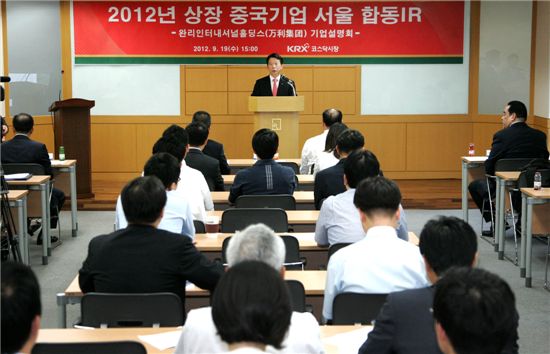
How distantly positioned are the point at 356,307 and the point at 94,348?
1213mm

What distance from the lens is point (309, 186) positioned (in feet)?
27.5

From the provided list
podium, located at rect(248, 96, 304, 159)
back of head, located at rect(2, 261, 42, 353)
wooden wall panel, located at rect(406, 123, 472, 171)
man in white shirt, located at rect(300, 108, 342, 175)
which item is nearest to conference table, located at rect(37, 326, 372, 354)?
back of head, located at rect(2, 261, 42, 353)

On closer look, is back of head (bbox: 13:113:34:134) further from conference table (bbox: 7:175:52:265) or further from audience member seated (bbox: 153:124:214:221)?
audience member seated (bbox: 153:124:214:221)

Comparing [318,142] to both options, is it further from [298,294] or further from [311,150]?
[298,294]

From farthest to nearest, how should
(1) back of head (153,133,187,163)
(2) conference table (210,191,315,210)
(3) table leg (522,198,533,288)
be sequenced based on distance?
1. (3) table leg (522,198,533,288)
2. (2) conference table (210,191,315,210)
3. (1) back of head (153,133,187,163)

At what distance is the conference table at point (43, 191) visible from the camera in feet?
26.2

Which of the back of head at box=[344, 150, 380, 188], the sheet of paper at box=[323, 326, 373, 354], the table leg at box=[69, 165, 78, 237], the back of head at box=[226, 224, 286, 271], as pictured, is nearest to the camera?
the back of head at box=[226, 224, 286, 271]

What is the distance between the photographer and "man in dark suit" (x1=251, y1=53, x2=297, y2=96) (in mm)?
11133

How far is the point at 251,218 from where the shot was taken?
5879mm

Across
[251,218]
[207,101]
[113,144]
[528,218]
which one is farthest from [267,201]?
[113,144]

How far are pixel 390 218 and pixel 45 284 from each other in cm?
425

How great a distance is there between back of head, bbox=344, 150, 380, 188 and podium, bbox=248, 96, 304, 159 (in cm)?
534

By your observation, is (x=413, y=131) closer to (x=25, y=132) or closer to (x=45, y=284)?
(x=25, y=132)

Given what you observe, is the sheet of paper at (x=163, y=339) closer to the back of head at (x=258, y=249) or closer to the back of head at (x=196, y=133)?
the back of head at (x=258, y=249)
